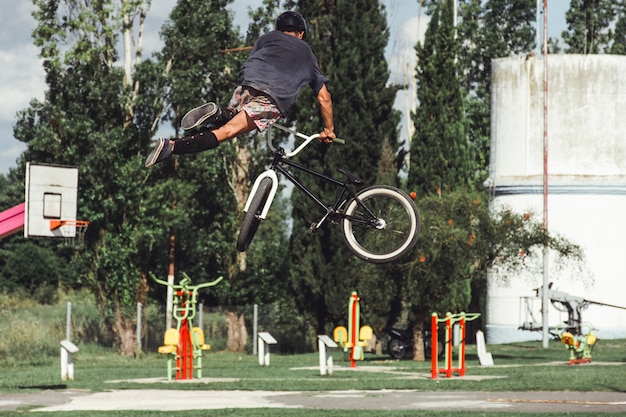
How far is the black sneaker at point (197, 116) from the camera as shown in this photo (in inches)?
298

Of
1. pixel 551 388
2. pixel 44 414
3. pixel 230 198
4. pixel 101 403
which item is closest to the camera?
pixel 44 414

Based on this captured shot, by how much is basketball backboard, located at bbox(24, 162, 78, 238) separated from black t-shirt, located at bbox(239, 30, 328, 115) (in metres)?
23.7

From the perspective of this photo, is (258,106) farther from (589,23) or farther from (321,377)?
(589,23)

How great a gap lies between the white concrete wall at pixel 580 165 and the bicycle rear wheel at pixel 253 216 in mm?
47567

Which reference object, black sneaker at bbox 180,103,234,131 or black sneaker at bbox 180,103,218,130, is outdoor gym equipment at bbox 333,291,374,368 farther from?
black sneaker at bbox 180,103,218,130

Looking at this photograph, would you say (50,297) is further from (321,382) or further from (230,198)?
(321,382)

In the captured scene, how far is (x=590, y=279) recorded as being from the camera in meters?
54.9

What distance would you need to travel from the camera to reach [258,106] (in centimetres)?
758

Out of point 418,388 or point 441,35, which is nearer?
point 418,388

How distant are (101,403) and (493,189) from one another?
1364 inches

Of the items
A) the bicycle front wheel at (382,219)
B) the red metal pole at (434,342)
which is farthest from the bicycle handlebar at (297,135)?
the red metal pole at (434,342)

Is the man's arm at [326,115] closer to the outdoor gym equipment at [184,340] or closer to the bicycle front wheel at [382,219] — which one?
the bicycle front wheel at [382,219]

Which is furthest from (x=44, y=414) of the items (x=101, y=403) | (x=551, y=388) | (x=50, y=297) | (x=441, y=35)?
(x=50, y=297)

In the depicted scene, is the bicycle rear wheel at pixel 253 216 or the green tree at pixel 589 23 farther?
the green tree at pixel 589 23
